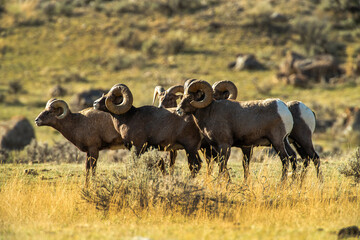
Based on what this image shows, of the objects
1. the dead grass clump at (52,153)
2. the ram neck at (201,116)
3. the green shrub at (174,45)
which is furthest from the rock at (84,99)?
the ram neck at (201,116)

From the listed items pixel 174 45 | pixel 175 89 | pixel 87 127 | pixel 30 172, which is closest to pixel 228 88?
pixel 175 89

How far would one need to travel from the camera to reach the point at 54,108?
1228 cm

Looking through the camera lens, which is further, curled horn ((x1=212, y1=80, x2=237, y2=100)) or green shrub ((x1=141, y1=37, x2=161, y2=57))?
green shrub ((x1=141, y1=37, x2=161, y2=57))

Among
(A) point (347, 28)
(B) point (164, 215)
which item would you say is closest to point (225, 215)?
(B) point (164, 215)

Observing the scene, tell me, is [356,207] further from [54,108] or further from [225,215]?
[54,108]

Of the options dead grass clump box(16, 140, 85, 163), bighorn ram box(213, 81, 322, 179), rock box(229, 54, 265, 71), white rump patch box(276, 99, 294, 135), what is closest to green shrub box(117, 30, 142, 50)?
rock box(229, 54, 265, 71)

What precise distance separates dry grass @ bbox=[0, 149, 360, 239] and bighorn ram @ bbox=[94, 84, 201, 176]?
4.21 ft

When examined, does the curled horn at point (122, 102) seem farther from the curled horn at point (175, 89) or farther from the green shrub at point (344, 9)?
the green shrub at point (344, 9)

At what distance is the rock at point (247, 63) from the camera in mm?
41656

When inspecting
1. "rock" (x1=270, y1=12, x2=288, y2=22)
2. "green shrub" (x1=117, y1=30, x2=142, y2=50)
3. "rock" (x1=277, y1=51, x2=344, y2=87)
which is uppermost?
"rock" (x1=270, y1=12, x2=288, y2=22)

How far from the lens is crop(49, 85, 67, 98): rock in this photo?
35.6 metres

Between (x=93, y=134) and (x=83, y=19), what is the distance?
154 feet

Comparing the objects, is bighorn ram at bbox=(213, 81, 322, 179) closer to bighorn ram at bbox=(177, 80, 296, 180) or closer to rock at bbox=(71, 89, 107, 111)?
bighorn ram at bbox=(177, 80, 296, 180)

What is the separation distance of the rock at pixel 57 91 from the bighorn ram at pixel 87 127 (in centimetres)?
2412
